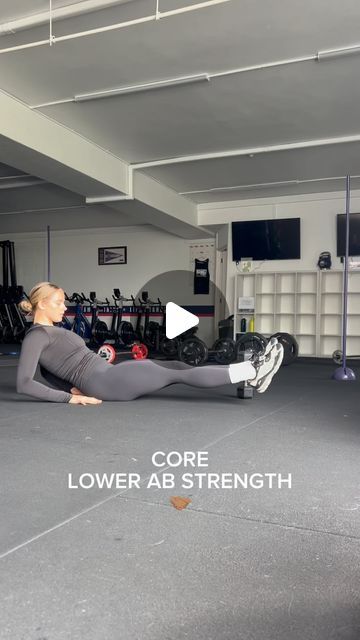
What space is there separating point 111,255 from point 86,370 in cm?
847

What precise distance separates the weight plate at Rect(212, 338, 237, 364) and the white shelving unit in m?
2.18

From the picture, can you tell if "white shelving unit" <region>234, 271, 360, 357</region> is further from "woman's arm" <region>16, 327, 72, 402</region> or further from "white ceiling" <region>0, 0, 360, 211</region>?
"woman's arm" <region>16, 327, 72, 402</region>

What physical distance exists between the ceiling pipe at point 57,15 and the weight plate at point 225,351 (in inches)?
173

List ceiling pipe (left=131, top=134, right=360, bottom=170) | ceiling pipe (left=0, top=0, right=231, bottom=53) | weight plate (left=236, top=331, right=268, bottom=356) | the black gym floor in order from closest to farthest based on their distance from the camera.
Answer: the black gym floor, ceiling pipe (left=0, top=0, right=231, bottom=53), ceiling pipe (left=131, top=134, right=360, bottom=170), weight plate (left=236, top=331, right=268, bottom=356)

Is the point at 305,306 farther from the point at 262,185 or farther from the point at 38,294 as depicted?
the point at 38,294

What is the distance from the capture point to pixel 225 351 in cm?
711

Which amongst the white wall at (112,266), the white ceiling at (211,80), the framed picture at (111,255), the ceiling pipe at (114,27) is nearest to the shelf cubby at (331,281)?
the white ceiling at (211,80)

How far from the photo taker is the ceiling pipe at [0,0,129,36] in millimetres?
3691

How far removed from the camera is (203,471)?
2.13 m

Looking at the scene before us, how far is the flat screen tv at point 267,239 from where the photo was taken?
30.1 ft

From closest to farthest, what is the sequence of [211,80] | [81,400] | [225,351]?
1. [81,400]
2. [211,80]
3. [225,351]

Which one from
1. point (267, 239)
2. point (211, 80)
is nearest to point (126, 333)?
point (267, 239)

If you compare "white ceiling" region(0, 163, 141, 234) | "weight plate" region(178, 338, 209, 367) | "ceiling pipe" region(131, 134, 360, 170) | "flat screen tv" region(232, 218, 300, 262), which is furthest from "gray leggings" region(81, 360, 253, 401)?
"flat screen tv" region(232, 218, 300, 262)

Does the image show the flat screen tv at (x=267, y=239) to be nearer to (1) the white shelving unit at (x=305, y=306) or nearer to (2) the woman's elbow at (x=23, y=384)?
(1) the white shelving unit at (x=305, y=306)
